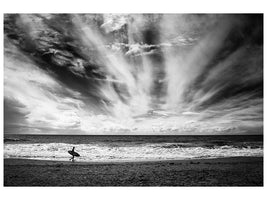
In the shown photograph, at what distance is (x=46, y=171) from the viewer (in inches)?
242

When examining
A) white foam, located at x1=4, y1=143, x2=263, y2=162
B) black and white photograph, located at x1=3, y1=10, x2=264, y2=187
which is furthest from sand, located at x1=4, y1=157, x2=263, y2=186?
white foam, located at x1=4, y1=143, x2=263, y2=162

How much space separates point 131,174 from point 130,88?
3.32 meters

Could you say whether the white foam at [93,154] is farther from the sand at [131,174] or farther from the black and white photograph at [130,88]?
the sand at [131,174]

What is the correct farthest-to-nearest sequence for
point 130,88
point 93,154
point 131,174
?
1. point 93,154
2. point 130,88
3. point 131,174

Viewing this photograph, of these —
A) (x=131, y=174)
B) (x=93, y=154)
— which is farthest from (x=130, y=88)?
(x=131, y=174)

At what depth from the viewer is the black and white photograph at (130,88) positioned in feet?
20.8

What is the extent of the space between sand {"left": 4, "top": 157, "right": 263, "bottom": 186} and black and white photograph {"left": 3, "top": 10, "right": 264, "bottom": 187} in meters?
0.03

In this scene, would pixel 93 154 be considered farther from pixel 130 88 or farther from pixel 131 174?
pixel 131 174

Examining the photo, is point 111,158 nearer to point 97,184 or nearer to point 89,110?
point 89,110

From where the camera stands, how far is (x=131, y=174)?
602 cm

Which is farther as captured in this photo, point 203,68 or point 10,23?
point 203,68

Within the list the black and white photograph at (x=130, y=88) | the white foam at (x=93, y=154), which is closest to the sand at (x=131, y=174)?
the black and white photograph at (x=130, y=88)

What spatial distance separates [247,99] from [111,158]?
17.0ft

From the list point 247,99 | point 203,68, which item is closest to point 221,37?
point 203,68
